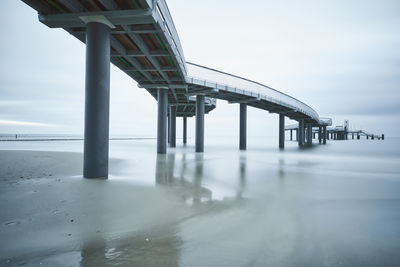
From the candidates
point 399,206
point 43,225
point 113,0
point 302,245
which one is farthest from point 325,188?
point 113,0

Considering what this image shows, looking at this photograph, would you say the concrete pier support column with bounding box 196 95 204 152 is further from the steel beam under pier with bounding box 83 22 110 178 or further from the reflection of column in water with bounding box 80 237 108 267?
the reflection of column in water with bounding box 80 237 108 267

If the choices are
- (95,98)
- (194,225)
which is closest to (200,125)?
(95,98)

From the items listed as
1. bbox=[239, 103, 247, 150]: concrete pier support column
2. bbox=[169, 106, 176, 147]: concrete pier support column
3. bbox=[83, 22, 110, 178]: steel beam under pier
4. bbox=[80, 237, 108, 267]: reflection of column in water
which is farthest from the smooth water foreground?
bbox=[169, 106, 176, 147]: concrete pier support column

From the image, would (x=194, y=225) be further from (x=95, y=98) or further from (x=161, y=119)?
(x=161, y=119)

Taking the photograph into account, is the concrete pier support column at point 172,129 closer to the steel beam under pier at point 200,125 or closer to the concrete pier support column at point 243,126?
the concrete pier support column at point 243,126

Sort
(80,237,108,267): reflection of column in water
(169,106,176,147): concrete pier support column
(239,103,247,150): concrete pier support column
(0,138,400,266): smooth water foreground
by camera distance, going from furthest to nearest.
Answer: (169,106,176,147): concrete pier support column, (239,103,247,150): concrete pier support column, (0,138,400,266): smooth water foreground, (80,237,108,267): reflection of column in water

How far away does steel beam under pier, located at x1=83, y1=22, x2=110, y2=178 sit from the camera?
7.85 m

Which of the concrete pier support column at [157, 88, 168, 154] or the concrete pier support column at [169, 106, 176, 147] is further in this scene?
the concrete pier support column at [169, 106, 176, 147]

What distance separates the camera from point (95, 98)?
7844 mm

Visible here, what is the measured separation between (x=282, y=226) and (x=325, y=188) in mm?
4086

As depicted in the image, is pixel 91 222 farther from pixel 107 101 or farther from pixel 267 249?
pixel 107 101

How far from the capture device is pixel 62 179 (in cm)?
768

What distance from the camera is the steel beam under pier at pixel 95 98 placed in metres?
7.85

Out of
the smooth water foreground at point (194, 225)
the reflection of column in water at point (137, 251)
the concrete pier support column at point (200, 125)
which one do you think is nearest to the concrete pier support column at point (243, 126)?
the concrete pier support column at point (200, 125)
